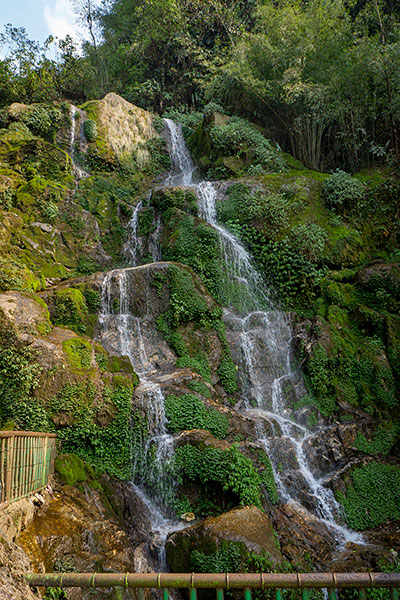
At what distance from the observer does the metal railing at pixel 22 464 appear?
4.92 meters

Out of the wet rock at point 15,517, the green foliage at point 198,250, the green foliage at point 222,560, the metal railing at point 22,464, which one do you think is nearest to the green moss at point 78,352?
the metal railing at point 22,464

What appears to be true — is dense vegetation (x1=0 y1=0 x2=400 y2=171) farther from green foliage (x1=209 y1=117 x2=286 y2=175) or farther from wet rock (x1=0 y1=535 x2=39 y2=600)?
wet rock (x1=0 y1=535 x2=39 y2=600)

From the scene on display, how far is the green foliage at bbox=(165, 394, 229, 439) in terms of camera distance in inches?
336

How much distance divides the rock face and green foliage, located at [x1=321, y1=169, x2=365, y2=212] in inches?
417

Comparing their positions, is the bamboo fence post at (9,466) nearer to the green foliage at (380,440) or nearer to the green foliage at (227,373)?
the green foliage at (227,373)

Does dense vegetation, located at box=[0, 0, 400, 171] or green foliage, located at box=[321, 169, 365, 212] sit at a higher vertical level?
dense vegetation, located at box=[0, 0, 400, 171]

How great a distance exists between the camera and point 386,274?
11.9 m

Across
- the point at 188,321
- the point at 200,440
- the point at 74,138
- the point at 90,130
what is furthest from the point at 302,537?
the point at 90,130

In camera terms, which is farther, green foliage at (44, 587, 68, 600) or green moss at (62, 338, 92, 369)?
green moss at (62, 338, 92, 369)

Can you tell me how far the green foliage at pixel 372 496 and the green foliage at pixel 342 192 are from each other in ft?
31.8

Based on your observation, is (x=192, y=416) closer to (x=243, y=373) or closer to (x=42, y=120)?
(x=243, y=373)

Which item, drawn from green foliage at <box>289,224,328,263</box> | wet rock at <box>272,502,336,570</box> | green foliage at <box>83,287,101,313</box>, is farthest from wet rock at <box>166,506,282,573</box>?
green foliage at <box>289,224,328,263</box>

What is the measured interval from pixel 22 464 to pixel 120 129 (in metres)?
19.6

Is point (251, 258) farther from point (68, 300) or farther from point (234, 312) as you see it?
point (68, 300)
